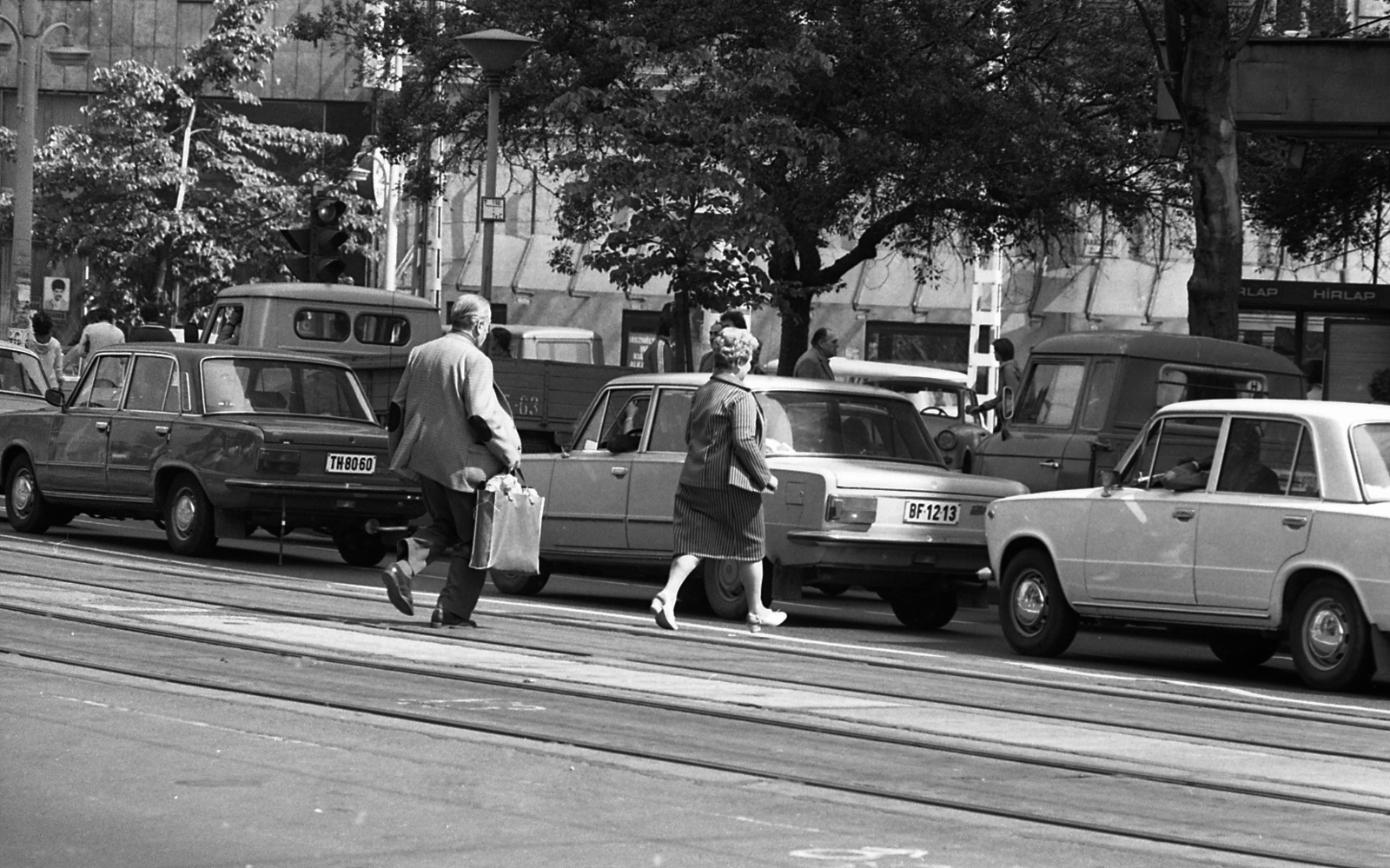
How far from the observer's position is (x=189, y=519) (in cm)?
1684

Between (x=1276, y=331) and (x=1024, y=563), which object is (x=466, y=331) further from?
(x=1276, y=331)

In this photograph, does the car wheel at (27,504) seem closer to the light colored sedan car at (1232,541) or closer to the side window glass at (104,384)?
the side window glass at (104,384)

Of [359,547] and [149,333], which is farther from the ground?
[149,333]

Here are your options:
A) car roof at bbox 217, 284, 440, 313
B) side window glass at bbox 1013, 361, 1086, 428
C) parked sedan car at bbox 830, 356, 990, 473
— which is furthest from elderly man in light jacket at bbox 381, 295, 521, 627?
parked sedan car at bbox 830, 356, 990, 473

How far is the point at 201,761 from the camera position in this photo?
720cm

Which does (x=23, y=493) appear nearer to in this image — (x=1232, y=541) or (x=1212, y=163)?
(x=1212, y=163)

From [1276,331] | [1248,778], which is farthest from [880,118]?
[1248,778]

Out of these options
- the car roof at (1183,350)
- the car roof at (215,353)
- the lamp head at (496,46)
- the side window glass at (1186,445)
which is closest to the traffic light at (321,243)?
the lamp head at (496,46)

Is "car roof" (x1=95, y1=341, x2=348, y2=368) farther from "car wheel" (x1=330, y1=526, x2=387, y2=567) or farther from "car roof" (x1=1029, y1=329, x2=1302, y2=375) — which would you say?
"car roof" (x1=1029, y1=329, x2=1302, y2=375)

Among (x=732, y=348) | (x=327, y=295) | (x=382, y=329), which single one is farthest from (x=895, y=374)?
(x=732, y=348)

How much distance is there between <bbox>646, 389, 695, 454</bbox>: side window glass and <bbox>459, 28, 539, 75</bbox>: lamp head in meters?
8.19

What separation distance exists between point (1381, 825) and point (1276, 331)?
75.1 ft

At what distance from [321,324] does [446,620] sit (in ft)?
40.9

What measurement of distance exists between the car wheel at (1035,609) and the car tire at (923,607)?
55.3 inches
